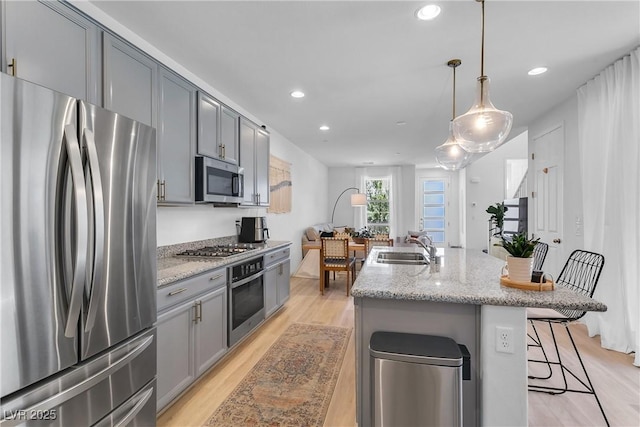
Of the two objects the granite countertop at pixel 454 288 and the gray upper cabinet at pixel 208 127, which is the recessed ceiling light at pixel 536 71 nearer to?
the granite countertop at pixel 454 288

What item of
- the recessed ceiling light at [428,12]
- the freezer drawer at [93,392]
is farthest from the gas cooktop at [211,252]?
the recessed ceiling light at [428,12]

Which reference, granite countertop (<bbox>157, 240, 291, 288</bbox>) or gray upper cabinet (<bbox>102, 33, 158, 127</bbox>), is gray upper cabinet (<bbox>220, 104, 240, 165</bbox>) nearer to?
gray upper cabinet (<bbox>102, 33, 158, 127</bbox>)

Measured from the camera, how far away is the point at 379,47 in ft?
7.90

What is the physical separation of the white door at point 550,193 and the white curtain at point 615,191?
0.71 meters

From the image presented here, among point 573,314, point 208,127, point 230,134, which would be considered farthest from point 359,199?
point 573,314

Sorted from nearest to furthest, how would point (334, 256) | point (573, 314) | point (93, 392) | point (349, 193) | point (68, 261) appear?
1. point (68, 261)
2. point (93, 392)
3. point (573, 314)
4. point (334, 256)
5. point (349, 193)

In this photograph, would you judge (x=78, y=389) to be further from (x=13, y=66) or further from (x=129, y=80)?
(x=129, y=80)

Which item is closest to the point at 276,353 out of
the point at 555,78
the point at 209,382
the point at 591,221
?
the point at 209,382

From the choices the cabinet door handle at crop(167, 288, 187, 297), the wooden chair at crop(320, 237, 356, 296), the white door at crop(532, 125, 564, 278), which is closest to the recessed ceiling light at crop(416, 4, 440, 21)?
the cabinet door handle at crop(167, 288, 187, 297)

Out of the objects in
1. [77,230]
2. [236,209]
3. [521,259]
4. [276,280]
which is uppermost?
[236,209]

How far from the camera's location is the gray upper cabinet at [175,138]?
2238mm

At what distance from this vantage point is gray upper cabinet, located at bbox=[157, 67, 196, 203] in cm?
224

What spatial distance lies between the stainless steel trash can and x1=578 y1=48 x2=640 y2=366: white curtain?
2.43 m

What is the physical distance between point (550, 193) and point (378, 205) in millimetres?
5266
